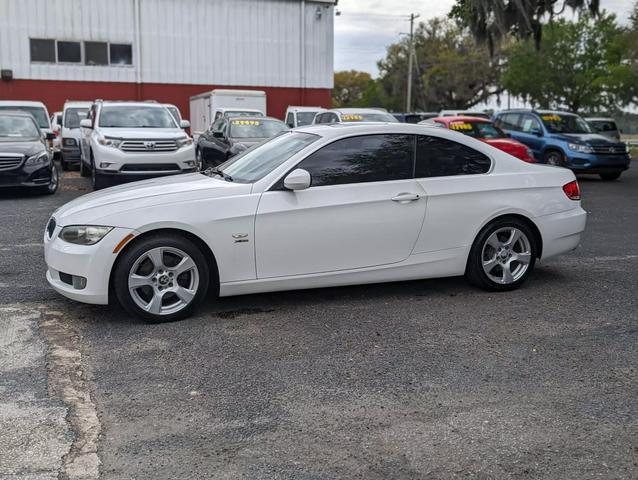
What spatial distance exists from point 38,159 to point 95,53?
64.3ft

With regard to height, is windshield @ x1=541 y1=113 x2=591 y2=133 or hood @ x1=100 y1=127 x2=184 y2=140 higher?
windshield @ x1=541 y1=113 x2=591 y2=133

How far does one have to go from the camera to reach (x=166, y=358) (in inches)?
192

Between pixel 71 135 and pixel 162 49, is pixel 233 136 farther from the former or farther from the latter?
pixel 162 49

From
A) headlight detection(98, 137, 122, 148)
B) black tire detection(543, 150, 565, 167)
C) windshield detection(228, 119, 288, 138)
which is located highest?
windshield detection(228, 119, 288, 138)

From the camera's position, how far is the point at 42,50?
30766 mm

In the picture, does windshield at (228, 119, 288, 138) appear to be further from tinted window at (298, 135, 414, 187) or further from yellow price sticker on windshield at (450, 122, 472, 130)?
tinted window at (298, 135, 414, 187)

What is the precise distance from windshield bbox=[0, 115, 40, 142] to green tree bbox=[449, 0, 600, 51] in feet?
37.2

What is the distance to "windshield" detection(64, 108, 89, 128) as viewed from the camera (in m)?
20.6

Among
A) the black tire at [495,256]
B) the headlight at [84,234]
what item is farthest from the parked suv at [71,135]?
the black tire at [495,256]

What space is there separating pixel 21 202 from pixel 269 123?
19.3 ft

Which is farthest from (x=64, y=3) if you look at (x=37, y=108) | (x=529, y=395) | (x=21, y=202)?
(x=529, y=395)

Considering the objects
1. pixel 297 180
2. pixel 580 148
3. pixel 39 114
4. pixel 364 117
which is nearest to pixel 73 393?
pixel 297 180

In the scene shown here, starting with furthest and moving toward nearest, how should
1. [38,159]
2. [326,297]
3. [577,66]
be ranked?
[577,66] < [38,159] < [326,297]

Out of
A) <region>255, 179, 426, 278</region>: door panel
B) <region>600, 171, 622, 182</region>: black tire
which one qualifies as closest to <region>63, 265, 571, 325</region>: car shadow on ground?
<region>255, 179, 426, 278</region>: door panel
